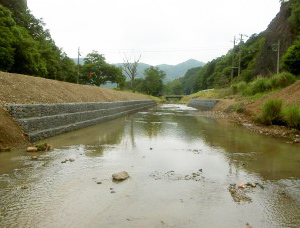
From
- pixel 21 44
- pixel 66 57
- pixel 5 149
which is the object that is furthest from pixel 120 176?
pixel 66 57

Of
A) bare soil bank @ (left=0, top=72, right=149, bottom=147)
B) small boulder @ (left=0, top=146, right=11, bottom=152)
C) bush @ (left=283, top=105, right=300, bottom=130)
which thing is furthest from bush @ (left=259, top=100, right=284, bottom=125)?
small boulder @ (left=0, top=146, right=11, bottom=152)

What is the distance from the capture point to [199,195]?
4.57m

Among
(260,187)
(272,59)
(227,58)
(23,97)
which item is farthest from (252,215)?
(227,58)

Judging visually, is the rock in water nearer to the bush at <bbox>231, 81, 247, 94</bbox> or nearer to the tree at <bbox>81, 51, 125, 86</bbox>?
the bush at <bbox>231, 81, 247, 94</bbox>

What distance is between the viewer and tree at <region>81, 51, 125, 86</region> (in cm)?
6575

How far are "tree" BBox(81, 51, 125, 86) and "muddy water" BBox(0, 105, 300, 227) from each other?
59385mm

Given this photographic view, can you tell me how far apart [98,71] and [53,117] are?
57.9 meters

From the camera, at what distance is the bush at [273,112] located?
43.5 ft

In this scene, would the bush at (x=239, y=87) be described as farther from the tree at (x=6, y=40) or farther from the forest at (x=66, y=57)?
the tree at (x=6, y=40)

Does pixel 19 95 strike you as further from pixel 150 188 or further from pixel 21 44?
pixel 21 44

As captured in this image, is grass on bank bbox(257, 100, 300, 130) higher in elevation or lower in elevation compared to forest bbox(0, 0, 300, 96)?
lower

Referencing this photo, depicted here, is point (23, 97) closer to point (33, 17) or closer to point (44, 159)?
point (44, 159)

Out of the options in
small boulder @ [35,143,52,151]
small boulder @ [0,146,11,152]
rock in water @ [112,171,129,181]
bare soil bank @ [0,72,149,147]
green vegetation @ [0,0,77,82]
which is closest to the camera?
rock in water @ [112,171,129,181]

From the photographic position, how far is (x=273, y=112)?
13.5 metres
